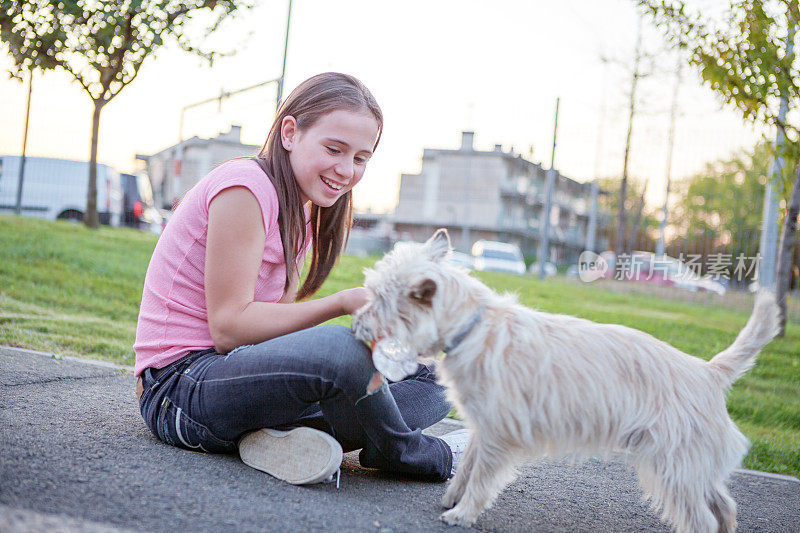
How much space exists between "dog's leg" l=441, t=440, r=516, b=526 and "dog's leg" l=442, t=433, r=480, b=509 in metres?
0.16

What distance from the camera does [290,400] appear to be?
2.76 m

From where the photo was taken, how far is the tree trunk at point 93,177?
13.0 meters

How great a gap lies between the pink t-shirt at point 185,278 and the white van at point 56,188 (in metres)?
15.1

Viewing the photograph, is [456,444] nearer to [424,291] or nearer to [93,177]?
[424,291]

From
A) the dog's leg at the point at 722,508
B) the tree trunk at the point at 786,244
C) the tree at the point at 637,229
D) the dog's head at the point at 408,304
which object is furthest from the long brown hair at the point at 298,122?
the tree at the point at 637,229

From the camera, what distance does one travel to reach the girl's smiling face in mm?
3154

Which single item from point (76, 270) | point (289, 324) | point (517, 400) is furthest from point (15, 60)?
point (517, 400)

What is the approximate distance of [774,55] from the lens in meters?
6.29

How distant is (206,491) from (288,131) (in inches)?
66.4

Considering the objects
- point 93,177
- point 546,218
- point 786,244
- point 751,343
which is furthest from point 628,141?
point 751,343

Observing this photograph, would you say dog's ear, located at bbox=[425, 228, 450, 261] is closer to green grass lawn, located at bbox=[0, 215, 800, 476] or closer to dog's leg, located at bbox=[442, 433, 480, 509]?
dog's leg, located at bbox=[442, 433, 480, 509]

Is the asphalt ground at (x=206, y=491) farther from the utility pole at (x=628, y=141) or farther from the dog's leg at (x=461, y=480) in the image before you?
the utility pole at (x=628, y=141)

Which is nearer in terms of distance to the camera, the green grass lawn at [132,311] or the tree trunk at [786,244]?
the green grass lawn at [132,311]

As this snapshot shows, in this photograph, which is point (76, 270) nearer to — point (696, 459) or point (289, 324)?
point (289, 324)
